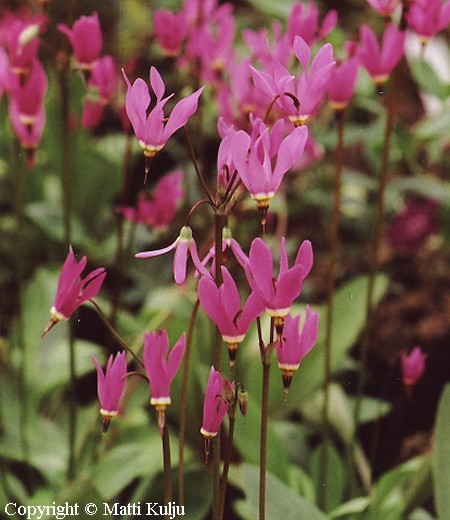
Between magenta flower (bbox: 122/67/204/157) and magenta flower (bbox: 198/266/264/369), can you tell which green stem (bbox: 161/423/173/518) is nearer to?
magenta flower (bbox: 198/266/264/369)

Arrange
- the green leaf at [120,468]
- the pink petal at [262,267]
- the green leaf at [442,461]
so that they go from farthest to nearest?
the green leaf at [120,468], the green leaf at [442,461], the pink petal at [262,267]

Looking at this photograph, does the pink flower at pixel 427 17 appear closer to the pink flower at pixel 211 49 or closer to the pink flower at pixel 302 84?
the pink flower at pixel 302 84

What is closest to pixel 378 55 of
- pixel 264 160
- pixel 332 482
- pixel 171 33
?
pixel 171 33

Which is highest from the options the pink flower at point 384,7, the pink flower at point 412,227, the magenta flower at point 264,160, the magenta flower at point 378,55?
the pink flower at point 384,7

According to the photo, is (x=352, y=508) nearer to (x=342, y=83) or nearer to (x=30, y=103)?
(x=342, y=83)

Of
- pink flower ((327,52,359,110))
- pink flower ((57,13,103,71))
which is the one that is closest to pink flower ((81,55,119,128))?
pink flower ((57,13,103,71))

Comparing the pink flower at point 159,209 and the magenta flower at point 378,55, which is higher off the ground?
the magenta flower at point 378,55

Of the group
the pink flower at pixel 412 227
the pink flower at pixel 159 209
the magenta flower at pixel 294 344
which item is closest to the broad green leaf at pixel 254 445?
the pink flower at pixel 159 209

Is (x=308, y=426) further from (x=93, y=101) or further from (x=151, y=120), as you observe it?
(x=151, y=120)
